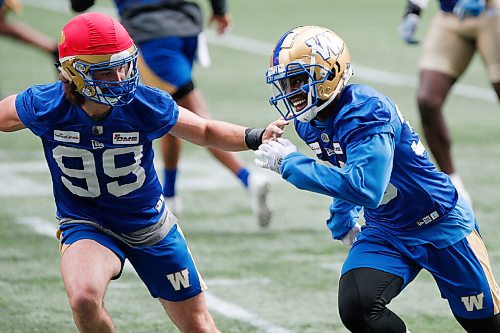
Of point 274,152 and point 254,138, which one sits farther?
point 254,138

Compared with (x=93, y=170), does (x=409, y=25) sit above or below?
below

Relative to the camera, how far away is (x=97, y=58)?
4.95 meters

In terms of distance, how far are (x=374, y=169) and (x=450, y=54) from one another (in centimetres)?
385

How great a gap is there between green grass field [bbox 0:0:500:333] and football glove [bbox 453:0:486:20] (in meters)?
1.40

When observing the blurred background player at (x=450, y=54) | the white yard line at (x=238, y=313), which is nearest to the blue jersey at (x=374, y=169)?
the white yard line at (x=238, y=313)

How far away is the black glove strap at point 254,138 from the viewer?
16.8ft

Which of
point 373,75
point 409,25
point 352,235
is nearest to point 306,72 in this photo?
point 352,235

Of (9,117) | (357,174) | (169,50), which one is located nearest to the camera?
(357,174)

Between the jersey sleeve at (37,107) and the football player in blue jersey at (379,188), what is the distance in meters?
0.94

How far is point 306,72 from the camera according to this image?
4.84 m

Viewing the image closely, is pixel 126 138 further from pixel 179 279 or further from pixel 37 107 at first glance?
pixel 179 279

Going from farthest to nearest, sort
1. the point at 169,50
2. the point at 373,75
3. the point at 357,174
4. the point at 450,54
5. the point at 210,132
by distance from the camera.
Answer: the point at 373,75
the point at 169,50
the point at 450,54
the point at 210,132
the point at 357,174

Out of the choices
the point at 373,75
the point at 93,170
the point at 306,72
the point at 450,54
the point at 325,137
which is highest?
the point at 306,72

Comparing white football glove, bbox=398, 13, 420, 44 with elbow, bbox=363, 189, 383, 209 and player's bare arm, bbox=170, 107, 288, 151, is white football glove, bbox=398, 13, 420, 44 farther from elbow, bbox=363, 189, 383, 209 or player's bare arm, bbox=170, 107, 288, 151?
elbow, bbox=363, 189, 383, 209
